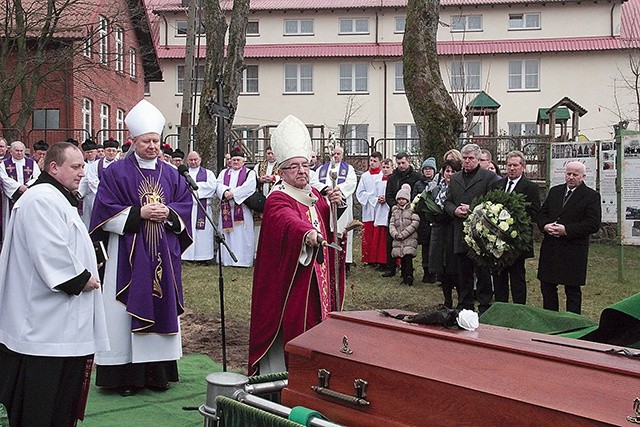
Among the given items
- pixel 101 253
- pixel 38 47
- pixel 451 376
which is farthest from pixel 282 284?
pixel 38 47

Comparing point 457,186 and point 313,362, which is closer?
point 313,362

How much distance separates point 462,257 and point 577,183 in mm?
1587

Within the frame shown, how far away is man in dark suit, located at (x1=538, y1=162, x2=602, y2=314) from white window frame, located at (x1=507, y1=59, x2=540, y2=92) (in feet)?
99.8

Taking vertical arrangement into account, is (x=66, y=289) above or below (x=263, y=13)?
below

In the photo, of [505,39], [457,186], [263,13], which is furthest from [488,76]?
[457,186]

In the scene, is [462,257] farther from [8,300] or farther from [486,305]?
[8,300]

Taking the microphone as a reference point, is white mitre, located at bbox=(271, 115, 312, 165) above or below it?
above

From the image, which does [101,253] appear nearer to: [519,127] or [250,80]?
[519,127]

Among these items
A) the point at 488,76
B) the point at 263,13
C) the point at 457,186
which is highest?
the point at 263,13

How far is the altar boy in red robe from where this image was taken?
16.5 feet

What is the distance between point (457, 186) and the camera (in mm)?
9203

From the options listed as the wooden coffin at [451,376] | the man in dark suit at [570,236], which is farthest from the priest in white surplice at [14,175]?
the wooden coffin at [451,376]

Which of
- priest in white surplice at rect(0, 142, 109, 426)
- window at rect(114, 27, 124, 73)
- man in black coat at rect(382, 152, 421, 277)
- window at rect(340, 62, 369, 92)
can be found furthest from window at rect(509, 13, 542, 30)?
priest in white surplice at rect(0, 142, 109, 426)

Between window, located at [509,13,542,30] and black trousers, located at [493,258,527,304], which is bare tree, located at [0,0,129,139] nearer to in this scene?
black trousers, located at [493,258,527,304]
